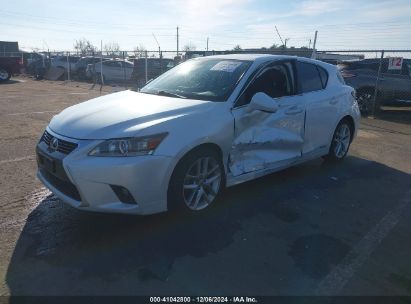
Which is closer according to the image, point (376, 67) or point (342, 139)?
point (342, 139)

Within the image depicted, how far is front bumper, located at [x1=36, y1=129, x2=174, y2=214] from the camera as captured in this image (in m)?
3.28

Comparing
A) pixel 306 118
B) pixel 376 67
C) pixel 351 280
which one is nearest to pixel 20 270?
pixel 351 280

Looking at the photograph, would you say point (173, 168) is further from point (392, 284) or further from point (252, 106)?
point (392, 284)

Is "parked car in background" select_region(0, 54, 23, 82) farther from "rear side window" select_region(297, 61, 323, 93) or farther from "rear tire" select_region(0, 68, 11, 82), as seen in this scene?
"rear side window" select_region(297, 61, 323, 93)

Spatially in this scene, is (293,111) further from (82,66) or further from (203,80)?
(82,66)

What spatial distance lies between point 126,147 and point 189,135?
616 millimetres

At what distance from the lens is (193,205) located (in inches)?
157

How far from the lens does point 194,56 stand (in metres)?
16.9

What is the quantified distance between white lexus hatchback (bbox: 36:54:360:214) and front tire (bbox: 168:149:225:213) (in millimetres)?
11

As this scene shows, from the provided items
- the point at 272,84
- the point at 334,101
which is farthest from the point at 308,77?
the point at 272,84

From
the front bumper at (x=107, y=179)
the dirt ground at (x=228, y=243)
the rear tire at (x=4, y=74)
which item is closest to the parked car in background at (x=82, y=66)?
the rear tire at (x=4, y=74)

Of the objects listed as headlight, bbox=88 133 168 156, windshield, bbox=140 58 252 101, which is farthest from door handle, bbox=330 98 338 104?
headlight, bbox=88 133 168 156

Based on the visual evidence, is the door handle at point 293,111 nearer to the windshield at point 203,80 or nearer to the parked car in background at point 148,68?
the windshield at point 203,80

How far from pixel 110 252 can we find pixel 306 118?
3141mm
